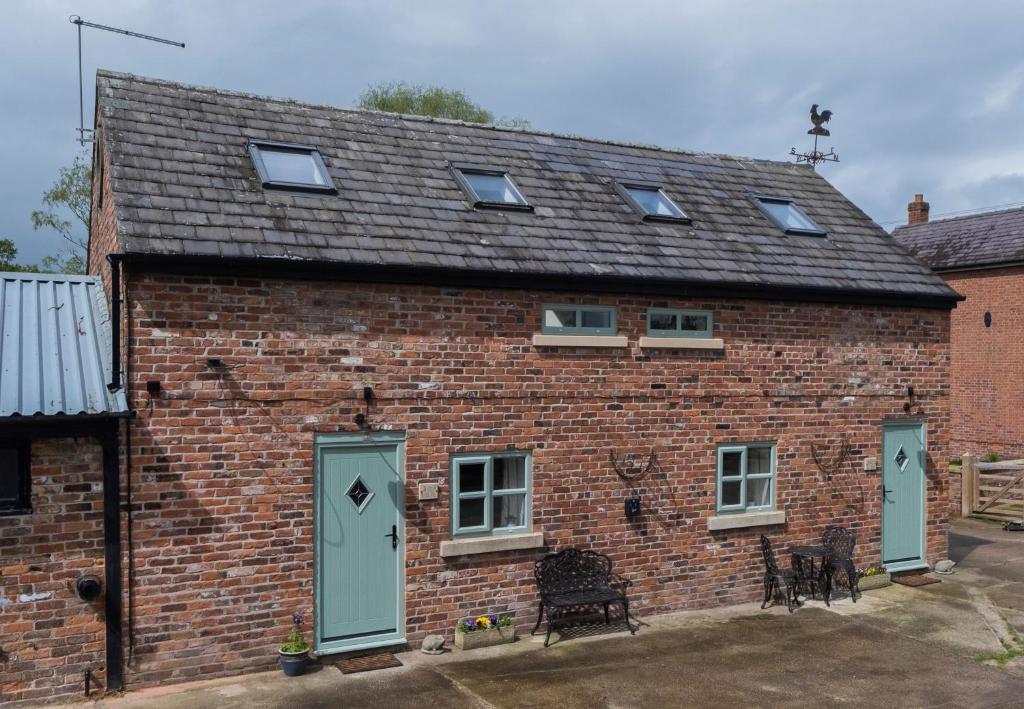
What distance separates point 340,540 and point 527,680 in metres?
2.39

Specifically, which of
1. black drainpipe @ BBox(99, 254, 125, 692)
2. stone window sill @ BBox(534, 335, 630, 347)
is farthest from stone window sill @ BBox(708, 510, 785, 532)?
black drainpipe @ BBox(99, 254, 125, 692)

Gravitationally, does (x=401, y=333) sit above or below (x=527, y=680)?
above

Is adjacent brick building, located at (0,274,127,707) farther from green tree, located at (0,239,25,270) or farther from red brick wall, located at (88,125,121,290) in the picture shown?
green tree, located at (0,239,25,270)

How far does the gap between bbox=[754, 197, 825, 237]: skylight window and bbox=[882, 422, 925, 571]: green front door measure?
3.12 metres

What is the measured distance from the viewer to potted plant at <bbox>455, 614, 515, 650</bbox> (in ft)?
30.8

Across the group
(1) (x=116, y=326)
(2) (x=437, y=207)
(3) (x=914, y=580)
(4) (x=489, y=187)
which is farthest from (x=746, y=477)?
(1) (x=116, y=326)

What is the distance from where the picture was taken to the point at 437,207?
34.1ft

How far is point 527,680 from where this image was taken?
8445mm

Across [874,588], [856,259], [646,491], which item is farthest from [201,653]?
[856,259]

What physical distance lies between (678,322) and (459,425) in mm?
3224

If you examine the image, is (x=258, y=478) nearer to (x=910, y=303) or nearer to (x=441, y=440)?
(x=441, y=440)

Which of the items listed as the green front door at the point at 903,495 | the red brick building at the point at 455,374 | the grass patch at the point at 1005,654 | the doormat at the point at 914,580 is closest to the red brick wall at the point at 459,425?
the red brick building at the point at 455,374

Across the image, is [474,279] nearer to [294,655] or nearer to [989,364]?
[294,655]

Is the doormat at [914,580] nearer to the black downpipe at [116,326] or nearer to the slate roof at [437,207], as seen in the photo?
the slate roof at [437,207]
